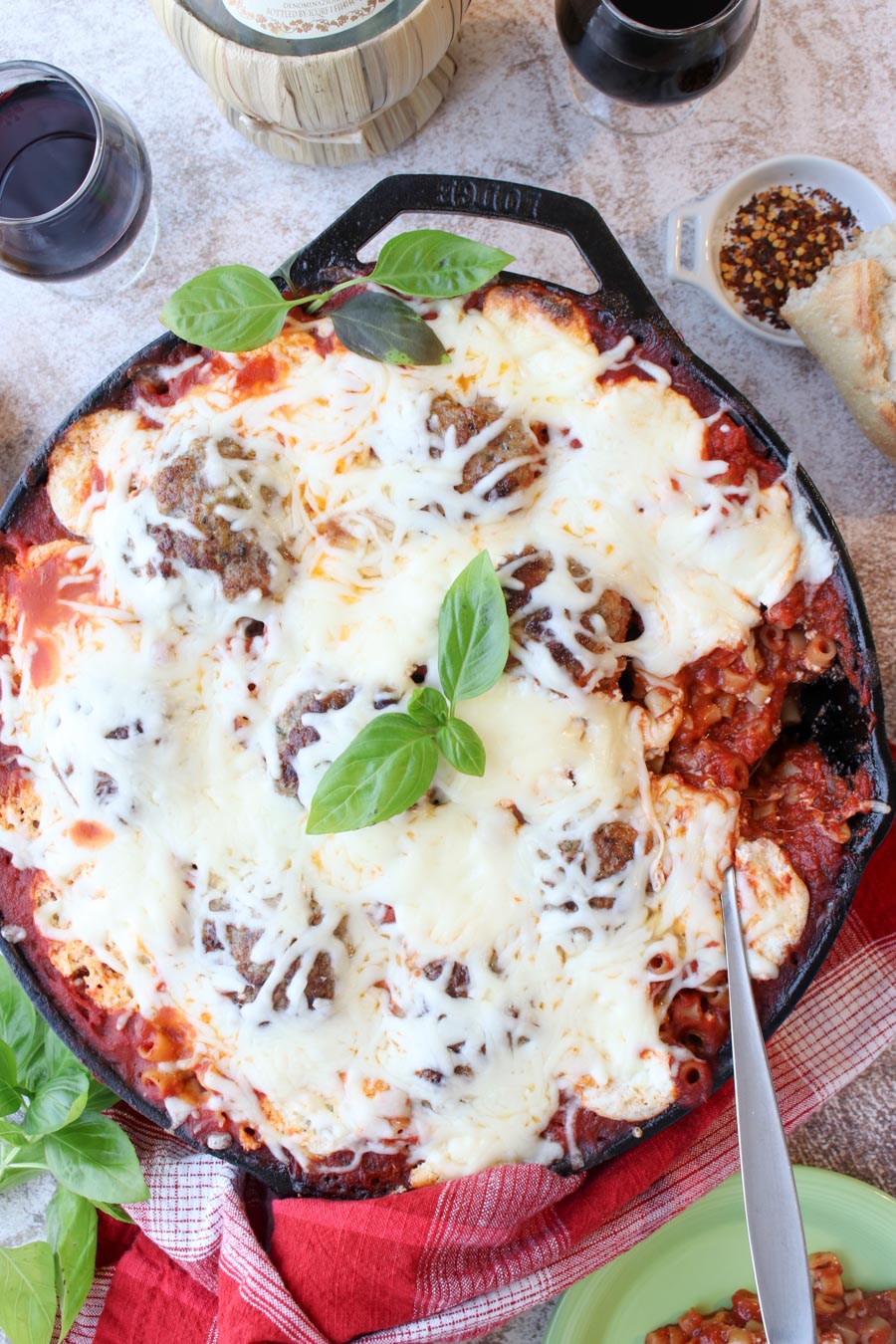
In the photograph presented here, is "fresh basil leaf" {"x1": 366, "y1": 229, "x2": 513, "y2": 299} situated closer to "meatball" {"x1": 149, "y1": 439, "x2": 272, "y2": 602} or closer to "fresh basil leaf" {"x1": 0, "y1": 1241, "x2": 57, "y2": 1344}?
"meatball" {"x1": 149, "y1": 439, "x2": 272, "y2": 602}

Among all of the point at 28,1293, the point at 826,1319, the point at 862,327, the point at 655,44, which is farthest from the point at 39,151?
the point at 826,1319

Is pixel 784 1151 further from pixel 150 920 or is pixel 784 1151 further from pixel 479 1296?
pixel 150 920

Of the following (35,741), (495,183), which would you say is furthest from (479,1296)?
(495,183)

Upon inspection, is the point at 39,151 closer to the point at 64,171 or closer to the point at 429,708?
the point at 64,171

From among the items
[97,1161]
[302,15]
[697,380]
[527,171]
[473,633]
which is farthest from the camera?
[527,171]

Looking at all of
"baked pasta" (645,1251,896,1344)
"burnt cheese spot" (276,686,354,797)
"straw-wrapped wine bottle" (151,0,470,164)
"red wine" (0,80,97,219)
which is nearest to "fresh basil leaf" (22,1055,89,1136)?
"burnt cheese spot" (276,686,354,797)
